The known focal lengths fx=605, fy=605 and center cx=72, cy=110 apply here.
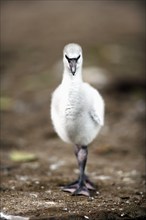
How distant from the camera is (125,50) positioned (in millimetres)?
13281

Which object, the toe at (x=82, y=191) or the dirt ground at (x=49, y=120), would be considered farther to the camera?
the toe at (x=82, y=191)

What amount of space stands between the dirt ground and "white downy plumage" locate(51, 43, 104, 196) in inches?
20.3

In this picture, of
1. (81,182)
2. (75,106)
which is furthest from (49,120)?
(75,106)

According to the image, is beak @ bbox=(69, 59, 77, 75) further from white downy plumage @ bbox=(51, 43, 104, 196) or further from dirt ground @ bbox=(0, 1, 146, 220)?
dirt ground @ bbox=(0, 1, 146, 220)

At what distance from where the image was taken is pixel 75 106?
5594 mm

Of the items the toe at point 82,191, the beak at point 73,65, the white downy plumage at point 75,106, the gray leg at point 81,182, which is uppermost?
the beak at point 73,65

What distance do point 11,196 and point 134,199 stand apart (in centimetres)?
118

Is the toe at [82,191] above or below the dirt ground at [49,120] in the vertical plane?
below

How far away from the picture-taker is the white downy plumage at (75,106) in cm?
558

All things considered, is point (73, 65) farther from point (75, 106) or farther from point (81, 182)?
point (81, 182)

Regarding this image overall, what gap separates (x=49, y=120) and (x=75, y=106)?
141 inches

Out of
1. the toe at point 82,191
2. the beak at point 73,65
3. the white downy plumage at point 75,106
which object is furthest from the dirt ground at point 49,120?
the beak at point 73,65

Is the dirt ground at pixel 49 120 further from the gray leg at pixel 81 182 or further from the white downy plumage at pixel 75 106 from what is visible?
the white downy plumage at pixel 75 106

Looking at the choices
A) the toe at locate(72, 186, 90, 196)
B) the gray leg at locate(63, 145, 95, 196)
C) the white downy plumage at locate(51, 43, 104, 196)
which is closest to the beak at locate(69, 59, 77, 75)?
the white downy plumage at locate(51, 43, 104, 196)
